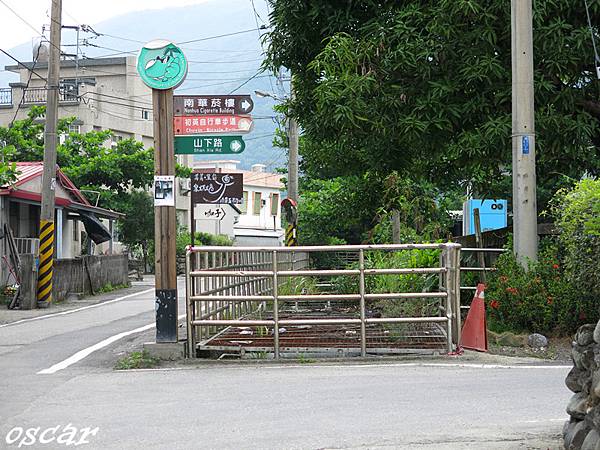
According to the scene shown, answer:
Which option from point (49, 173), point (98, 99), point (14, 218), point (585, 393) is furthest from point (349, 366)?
point (98, 99)

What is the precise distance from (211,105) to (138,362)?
367 cm

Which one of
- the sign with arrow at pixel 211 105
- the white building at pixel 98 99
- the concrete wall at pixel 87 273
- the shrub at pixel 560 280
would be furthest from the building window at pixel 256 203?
the sign with arrow at pixel 211 105

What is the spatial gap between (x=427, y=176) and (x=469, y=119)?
3232 millimetres

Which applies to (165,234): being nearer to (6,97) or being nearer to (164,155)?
(164,155)

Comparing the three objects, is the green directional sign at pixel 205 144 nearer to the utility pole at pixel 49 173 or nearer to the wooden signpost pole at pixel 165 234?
the wooden signpost pole at pixel 165 234

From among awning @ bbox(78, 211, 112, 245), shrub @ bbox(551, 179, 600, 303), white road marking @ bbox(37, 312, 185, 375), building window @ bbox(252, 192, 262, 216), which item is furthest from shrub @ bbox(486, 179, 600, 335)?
building window @ bbox(252, 192, 262, 216)

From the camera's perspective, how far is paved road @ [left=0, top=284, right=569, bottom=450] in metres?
7.43

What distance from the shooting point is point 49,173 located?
2642cm

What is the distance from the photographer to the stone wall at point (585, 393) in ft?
18.9

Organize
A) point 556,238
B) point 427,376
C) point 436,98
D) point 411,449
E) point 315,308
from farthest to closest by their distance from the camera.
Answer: point 315,308 → point 436,98 → point 556,238 → point 427,376 → point 411,449

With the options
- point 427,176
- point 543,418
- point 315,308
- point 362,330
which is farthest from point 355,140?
point 543,418

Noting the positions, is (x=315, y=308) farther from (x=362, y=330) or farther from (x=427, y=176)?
(x=362, y=330)

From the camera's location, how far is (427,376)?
34.3 ft

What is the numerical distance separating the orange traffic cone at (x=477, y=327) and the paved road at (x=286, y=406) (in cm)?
123
